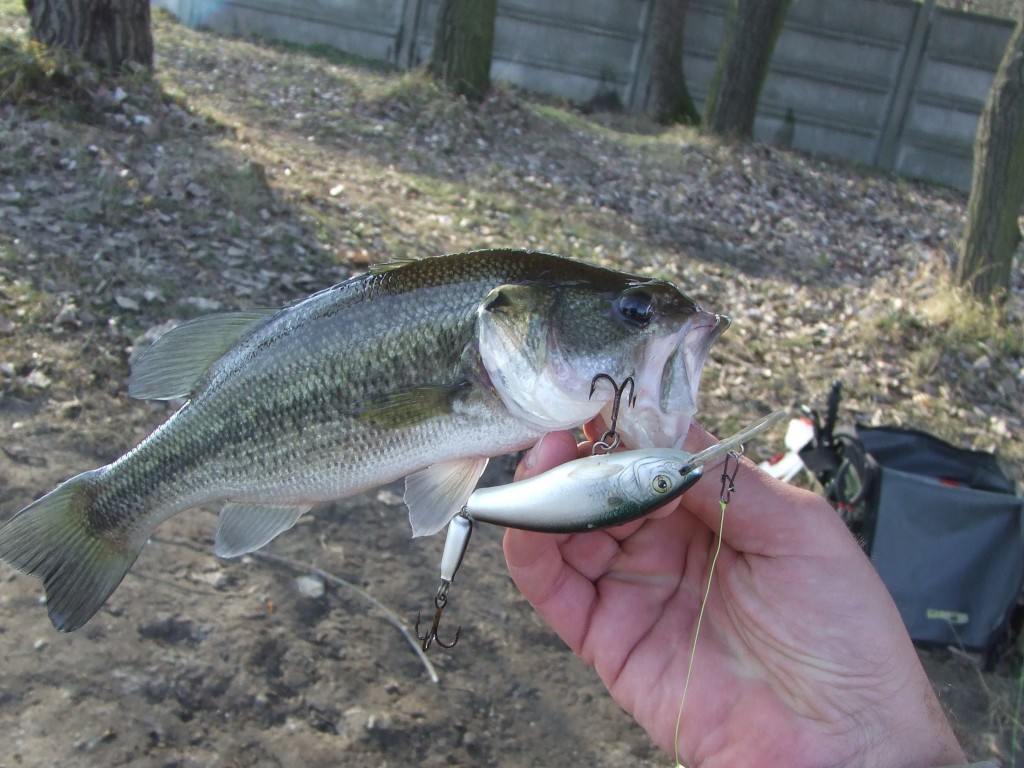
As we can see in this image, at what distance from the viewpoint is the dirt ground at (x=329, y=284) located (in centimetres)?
317

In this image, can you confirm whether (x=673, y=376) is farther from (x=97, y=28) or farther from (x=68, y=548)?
(x=97, y=28)

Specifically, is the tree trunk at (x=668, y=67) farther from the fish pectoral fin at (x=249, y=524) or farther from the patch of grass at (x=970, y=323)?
the fish pectoral fin at (x=249, y=524)

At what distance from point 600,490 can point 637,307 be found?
0.36 m

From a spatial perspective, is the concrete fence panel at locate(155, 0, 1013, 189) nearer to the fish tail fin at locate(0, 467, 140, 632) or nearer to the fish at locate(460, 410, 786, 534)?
the fish tail fin at locate(0, 467, 140, 632)

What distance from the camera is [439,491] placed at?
1736 mm

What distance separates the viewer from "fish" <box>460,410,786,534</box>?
59.3 inches

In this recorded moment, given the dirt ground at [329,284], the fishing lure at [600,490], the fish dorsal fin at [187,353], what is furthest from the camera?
the dirt ground at [329,284]

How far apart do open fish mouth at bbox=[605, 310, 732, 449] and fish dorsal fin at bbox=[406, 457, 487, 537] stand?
1.18 feet

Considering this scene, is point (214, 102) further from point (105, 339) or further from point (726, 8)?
point (726, 8)

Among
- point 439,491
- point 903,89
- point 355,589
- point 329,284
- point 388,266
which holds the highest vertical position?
point 903,89

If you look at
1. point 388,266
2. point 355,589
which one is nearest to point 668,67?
point 355,589

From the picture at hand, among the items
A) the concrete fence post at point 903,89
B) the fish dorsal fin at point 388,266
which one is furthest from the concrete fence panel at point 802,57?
the fish dorsal fin at point 388,266

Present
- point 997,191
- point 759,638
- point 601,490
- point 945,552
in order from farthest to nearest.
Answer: point 997,191
point 945,552
point 759,638
point 601,490

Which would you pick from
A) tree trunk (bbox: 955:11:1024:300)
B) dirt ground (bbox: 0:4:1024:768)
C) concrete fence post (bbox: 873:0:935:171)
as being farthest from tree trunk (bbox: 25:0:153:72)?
concrete fence post (bbox: 873:0:935:171)
